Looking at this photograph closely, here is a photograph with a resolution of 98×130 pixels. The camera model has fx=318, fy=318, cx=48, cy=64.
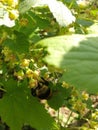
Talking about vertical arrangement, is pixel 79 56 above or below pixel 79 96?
above

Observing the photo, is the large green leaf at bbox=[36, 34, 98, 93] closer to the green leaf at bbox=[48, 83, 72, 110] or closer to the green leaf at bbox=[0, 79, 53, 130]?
the green leaf at bbox=[0, 79, 53, 130]

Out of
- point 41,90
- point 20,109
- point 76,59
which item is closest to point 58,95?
point 41,90

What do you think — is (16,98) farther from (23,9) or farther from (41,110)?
(23,9)

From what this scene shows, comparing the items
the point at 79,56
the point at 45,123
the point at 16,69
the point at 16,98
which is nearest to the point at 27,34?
the point at 16,69

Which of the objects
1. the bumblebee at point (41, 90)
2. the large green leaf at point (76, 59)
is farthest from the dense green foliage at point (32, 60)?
the large green leaf at point (76, 59)

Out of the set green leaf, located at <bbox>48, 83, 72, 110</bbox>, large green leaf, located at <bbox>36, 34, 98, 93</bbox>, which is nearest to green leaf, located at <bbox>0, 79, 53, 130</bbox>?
green leaf, located at <bbox>48, 83, 72, 110</bbox>

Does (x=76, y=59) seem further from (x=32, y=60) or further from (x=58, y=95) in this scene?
(x=58, y=95)
